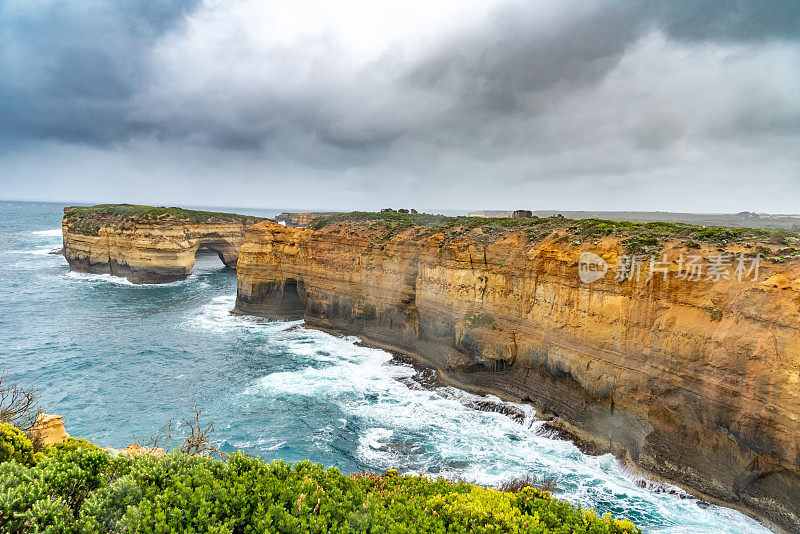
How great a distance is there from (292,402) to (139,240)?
40.1 m

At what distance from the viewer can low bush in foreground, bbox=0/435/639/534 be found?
640cm

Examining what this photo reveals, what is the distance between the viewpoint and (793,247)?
1520 centimetres

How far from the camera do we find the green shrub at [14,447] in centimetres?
853

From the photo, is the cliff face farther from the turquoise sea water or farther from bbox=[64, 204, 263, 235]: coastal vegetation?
bbox=[64, 204, 263, 235]: coastal vegetation

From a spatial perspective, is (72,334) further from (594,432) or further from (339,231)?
(594,432)

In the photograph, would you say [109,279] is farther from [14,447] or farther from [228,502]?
[228,502]

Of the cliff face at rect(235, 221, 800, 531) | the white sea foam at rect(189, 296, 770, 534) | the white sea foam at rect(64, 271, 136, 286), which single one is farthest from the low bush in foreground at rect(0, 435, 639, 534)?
the white sea foam at rect(64, 271, 136, 286)

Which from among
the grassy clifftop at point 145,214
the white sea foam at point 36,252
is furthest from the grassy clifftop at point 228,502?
the white sea foam at point 36,252

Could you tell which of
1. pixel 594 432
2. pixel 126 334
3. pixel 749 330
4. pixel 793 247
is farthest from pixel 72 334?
pixel 793 247

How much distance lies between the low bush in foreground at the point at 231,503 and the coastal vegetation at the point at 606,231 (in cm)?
1456

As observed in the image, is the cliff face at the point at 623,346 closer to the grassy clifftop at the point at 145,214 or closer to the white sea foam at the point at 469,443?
the white sea foam at the point at 469,443

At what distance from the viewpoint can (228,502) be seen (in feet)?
23.6

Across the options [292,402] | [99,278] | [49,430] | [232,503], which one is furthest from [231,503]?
[99,278]

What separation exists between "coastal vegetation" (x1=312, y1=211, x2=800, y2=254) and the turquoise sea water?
391 inches
